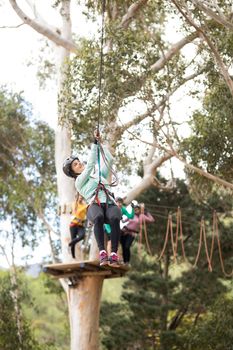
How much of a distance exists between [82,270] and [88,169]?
5125mm

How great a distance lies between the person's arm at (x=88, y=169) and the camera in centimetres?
636

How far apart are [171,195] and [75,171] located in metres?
9.86

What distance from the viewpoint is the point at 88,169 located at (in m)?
6.43

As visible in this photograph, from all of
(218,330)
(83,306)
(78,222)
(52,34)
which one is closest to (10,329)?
(83,306)

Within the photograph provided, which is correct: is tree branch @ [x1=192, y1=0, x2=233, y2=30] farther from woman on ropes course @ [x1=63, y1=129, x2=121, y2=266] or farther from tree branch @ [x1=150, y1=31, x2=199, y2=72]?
woman on ropes course @ [x1=63, y1=129, x2=121, y2=266]

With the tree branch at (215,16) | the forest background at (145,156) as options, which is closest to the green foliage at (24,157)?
the forest background at (145,156)

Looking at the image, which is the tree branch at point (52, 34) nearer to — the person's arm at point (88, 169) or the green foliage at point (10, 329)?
the green foliage at point (10, 329)

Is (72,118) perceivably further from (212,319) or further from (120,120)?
(212,319)

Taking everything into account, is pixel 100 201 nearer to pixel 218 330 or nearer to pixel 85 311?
pixel 85 311

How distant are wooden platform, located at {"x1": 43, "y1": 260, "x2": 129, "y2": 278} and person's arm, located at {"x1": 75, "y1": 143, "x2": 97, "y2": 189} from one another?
13.9ft

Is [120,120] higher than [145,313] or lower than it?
higher

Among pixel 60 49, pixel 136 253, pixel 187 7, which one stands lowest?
pixel 136 253

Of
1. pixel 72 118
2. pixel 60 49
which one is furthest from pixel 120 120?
pixel 60 49

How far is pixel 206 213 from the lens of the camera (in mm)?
16250
